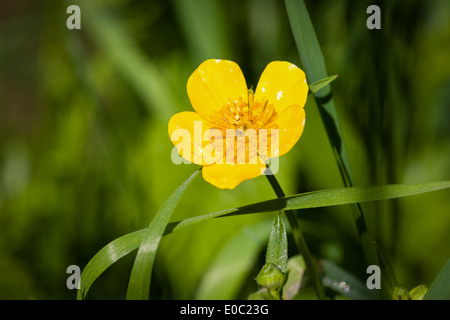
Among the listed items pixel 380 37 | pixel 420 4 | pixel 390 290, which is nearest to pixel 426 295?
pixel 390 290

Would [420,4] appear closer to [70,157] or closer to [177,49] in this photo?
[177,49]

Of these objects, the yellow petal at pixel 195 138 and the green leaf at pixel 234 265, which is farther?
the green leaf at pixel 234 265

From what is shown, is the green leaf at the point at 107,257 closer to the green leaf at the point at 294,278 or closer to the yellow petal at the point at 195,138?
the yellow petal at the point at 195,138

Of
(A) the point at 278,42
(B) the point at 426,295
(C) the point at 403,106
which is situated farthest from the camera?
(A) the point at 278,42

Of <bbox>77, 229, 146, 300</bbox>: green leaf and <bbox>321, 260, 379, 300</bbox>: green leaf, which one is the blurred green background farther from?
<bbox>77, 229, 146, 300</bbox>: green leaf

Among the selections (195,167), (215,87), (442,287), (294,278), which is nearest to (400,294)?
(442,287)

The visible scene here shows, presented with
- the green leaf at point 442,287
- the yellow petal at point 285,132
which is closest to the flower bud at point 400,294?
the green leaf at point 442,287

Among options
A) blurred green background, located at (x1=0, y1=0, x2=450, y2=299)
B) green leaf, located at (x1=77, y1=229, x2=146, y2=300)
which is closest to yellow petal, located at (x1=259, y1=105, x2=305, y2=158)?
green leaf, located at (x1=77, y1=229, x2=146, y2=300)

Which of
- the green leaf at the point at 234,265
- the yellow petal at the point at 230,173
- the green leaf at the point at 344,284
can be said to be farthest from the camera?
the green leaf at the point at 234,265
